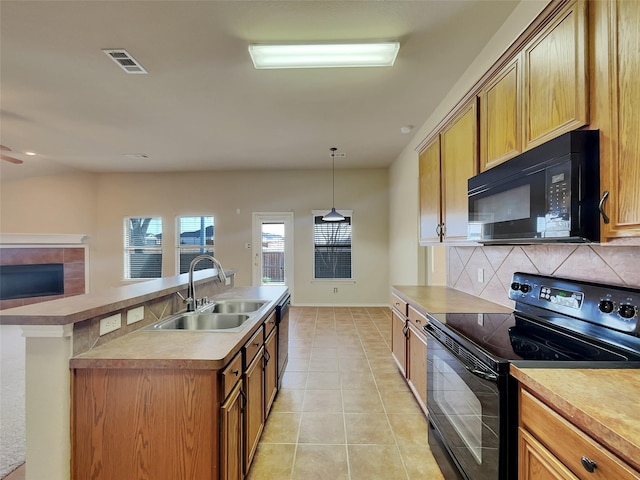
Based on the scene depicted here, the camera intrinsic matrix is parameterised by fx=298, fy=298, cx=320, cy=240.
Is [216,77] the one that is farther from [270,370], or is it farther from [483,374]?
[483,374]

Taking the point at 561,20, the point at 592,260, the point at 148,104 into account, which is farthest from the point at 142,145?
the point at 592,260

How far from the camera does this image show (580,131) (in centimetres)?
112

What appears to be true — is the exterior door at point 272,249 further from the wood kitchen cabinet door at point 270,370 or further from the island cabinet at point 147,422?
the island cabinet at point 147,422

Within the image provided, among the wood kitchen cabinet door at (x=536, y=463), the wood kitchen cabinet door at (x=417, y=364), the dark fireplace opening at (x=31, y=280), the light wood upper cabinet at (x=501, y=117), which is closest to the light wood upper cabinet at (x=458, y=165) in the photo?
the light wood upper cabinet at (x=501, y=117)

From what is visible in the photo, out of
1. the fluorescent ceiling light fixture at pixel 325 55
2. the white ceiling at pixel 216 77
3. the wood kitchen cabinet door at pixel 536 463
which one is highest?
the white ceiling at pixel 216 77

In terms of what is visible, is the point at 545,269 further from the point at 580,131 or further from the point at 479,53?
the point at 479,53

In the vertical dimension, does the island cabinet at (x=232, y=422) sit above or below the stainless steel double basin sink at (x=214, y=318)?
below

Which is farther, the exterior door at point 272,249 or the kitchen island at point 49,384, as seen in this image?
the exterior door at point 272,249

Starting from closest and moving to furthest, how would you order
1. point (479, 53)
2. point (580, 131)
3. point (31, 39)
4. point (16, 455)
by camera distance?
point (580, 131)
point (16, 455)
point (31, 39)
point (479, 53)

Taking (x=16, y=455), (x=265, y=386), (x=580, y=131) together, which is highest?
(x=580, y=131)

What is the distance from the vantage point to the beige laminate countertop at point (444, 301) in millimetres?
2057

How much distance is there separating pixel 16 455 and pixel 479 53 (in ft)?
14.9

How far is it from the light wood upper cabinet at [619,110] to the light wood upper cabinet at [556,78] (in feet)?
0.18

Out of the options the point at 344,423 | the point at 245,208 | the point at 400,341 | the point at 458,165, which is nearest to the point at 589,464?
the point at 344,423
